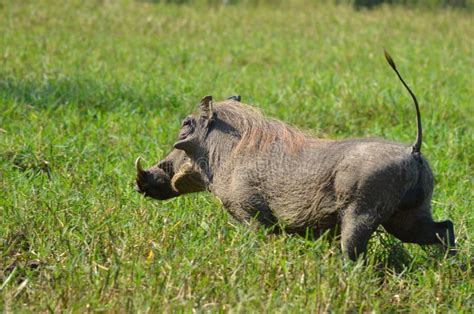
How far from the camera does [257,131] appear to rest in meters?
4.34

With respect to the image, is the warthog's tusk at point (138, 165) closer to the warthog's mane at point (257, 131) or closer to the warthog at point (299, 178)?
the warthog at point (299, 178)

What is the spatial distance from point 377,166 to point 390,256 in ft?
1.94

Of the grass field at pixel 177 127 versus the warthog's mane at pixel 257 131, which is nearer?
the grass field at pixel 177 127

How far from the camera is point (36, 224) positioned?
4.33 m

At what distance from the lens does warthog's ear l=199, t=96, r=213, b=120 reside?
445 cm

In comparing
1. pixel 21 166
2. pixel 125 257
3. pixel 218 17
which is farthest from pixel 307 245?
pixel 218 17

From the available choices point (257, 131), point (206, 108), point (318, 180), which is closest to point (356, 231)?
point (318, 180)

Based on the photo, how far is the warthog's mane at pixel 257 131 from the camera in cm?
426

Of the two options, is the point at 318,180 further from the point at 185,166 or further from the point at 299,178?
the point at 185,166

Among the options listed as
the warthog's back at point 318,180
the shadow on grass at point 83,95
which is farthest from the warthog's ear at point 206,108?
the shadow on grass at point 83,95

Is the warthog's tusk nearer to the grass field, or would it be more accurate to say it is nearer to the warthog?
the warthog

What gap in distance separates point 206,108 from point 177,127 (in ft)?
6.82

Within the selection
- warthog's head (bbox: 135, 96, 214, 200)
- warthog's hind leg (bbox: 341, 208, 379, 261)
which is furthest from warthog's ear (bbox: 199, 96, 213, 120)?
warthog's hind leg (bbox: 341, 208, 379, 261)

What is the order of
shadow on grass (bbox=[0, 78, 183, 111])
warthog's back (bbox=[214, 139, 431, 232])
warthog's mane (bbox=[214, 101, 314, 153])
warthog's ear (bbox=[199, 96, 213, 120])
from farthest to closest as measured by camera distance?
shadow on grass (bbox=[0, 78, 183, 111]), warthog's ear (bbox=[199, 96, 213, 120]), warthog's mane (bbox=[214, 101, 314, 153]), warthog's back (bbox=[214, 139, 431, 232])
